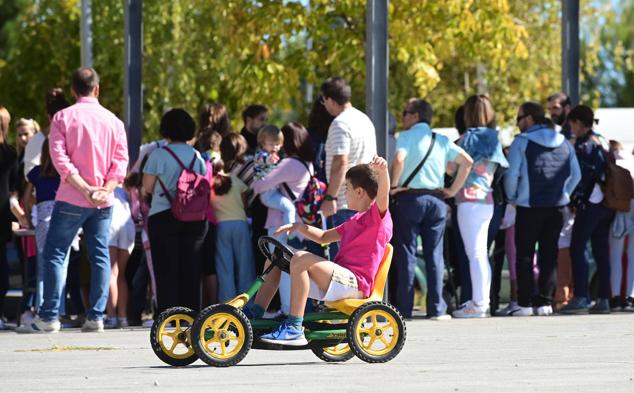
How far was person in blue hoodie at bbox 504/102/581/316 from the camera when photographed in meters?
15.8

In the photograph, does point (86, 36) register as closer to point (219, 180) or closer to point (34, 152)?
point (34, 152)

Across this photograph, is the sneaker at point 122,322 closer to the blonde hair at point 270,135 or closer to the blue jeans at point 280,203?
the blue jeans at point 280,203

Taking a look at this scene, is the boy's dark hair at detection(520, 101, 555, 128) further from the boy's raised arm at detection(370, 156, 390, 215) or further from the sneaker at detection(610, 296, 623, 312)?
the boy's raised arm at detection(370, 156, 390, 215)

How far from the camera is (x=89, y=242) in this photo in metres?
13.9

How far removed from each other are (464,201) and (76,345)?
14.1 feet

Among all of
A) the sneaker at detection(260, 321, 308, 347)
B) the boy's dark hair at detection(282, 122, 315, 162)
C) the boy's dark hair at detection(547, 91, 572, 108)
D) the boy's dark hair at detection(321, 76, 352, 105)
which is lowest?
the sneaker at detection(260, 321, 308, 347)

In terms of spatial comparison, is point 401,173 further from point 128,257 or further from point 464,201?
point 128,257

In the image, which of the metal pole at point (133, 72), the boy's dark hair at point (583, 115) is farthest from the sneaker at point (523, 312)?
the metal pole at point (133, 72)

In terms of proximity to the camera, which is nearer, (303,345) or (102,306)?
(303,345)

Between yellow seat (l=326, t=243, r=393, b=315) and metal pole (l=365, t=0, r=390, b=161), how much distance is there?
395 centimetres

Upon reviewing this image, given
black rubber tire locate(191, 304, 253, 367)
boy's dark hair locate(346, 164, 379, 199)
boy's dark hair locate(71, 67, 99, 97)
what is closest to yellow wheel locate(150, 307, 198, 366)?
black rubber tire locate(191, 304, 253, 367)

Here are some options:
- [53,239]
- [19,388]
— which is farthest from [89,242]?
[19,388]

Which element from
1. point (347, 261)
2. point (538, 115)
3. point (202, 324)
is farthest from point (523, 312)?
point (202, 324)

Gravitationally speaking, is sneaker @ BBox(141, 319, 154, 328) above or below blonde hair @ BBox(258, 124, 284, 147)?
below
